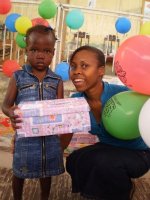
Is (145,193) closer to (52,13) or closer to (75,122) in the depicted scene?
(75,122)

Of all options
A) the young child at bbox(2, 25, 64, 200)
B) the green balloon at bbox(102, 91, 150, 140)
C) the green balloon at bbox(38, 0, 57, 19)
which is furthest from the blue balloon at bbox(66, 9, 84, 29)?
the green balloon at bbox(102, 91, 150, 140)

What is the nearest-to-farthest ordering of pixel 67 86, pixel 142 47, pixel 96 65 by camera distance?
pixel 142 47, pixel 96 65, pixel 67 86

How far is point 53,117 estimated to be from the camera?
1337mm

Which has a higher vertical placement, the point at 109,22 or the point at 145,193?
the point at 109,22

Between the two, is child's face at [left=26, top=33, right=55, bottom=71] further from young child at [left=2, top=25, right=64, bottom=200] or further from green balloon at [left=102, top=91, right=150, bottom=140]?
green balloon at [left=102, top=91, right=150, bottom=140]

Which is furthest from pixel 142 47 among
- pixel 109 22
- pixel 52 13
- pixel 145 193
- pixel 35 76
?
pixel 109 22

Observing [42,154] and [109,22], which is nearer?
[42,154]

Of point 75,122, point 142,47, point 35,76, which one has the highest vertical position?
point 142,47

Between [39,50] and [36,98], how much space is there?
223 millimetres

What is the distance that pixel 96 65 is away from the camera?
1.52 meters

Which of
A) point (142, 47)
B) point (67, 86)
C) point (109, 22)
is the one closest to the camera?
point (142, 47)

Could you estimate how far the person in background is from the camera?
4.87 ft

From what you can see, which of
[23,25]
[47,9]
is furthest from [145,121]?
[47,9]

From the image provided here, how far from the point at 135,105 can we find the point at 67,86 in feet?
6.37
